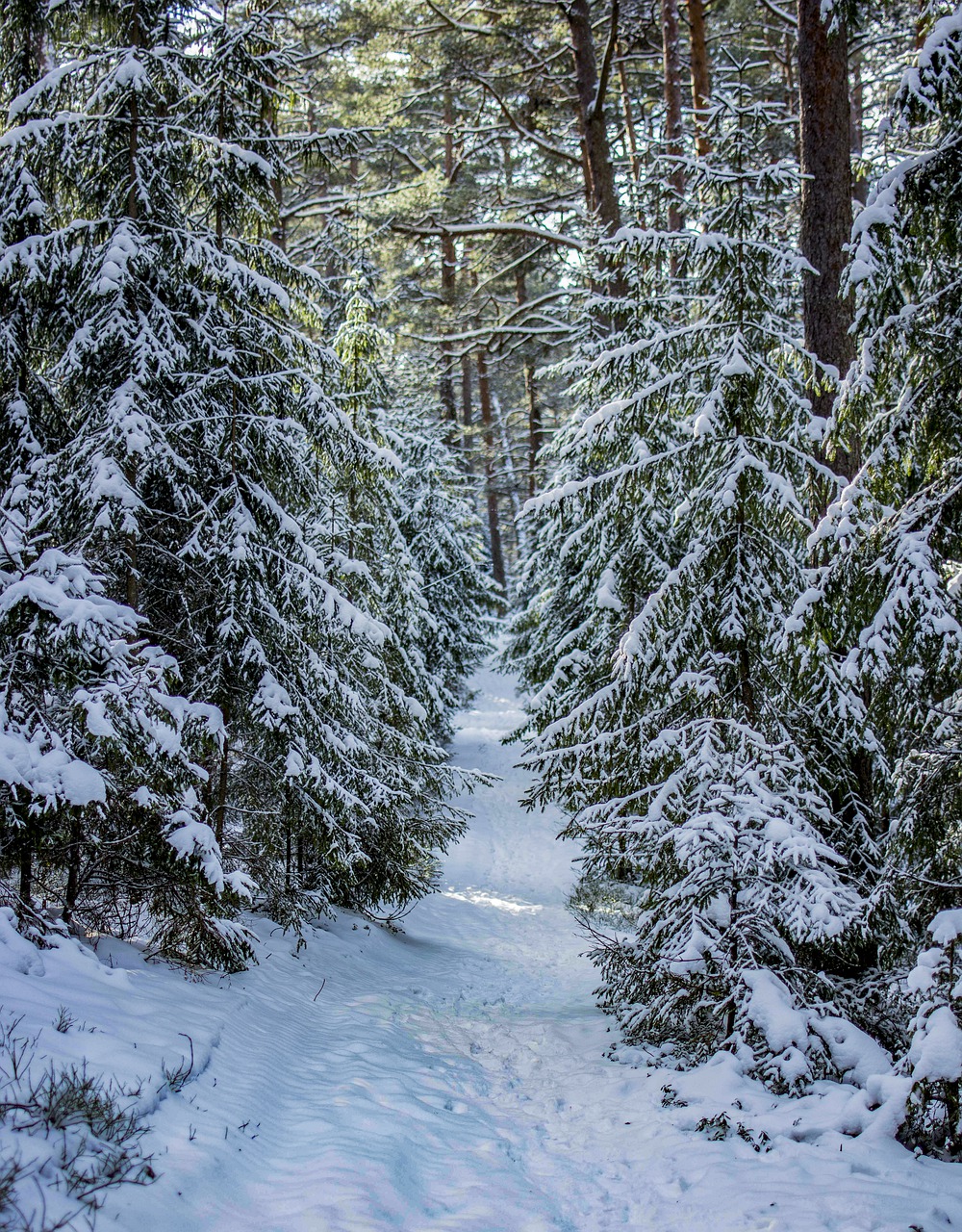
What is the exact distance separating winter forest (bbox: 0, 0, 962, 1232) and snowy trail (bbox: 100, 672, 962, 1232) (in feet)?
0.12

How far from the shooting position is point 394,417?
19547mm

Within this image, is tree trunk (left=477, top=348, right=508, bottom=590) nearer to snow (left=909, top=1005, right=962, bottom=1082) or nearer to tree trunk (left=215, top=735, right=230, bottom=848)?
tree trunk (left=215, top=735, right=230, bottom=848)

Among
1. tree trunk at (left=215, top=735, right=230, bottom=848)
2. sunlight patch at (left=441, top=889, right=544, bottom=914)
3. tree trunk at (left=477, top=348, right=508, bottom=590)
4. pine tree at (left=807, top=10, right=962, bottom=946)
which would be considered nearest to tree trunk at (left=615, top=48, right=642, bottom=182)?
tree trunk at (left=477, top=348, right=508, bottom=590)

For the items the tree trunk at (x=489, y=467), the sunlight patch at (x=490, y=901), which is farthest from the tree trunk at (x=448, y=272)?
the sunlight patch at (x=490, y=901)

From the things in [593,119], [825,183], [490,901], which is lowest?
[490,901]

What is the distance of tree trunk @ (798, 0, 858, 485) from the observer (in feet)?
25.0

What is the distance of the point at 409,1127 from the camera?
199 inches

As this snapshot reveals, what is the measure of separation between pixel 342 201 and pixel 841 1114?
50.0 feet

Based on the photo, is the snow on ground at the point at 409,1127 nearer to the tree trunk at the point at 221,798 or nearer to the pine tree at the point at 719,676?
the pine tree at the point at 719,676

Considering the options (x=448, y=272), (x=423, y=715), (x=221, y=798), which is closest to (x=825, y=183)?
(x=423, y=715)

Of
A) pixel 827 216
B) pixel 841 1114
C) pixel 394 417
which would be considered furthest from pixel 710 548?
pixel 394 417

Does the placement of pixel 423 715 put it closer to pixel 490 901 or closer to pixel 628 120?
pixel 490 901

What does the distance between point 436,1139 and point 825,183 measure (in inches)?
341

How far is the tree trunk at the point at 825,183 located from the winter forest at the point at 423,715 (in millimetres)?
42
